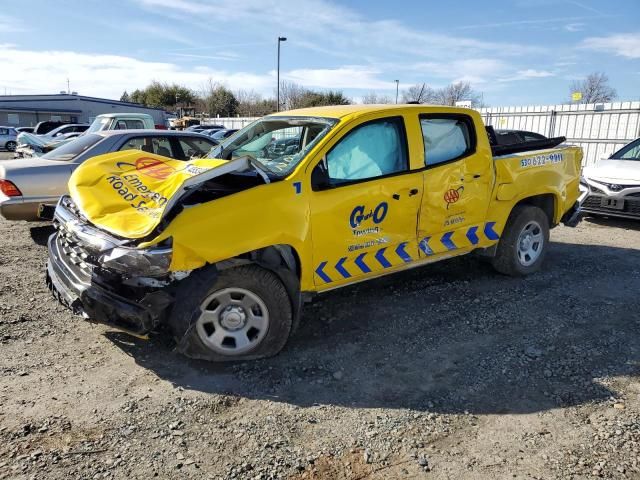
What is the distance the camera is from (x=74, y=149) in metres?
7.29

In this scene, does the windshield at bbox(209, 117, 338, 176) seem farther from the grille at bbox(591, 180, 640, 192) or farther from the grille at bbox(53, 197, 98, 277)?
the grille at bbox(591, 180, 640, 192)

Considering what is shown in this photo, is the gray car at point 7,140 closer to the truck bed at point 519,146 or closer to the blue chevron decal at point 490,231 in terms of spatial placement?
the truck bed at point 519,146

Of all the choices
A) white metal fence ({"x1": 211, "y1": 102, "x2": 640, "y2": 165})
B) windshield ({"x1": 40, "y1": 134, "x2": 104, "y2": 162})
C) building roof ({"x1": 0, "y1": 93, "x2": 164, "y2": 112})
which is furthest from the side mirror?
building roof ({"x1": 0, "y1": 93, "x2": 164, "y2": 112})

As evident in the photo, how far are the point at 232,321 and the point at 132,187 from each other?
1.41m

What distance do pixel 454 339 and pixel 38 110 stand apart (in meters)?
54.6

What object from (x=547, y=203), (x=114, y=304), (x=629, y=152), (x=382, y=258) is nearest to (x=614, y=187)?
(x=629, y=152)

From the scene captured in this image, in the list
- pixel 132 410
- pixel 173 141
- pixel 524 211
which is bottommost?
pixel 132 410

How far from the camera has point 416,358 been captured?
12.8 feet

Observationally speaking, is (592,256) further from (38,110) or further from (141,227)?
(38,110)

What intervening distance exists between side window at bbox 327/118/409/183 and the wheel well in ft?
7.53

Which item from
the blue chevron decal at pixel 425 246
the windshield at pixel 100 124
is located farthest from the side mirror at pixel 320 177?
the windshield at pixel 100 124

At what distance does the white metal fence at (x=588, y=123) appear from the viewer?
631 inches

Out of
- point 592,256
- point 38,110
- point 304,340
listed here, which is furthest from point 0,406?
point 38,110

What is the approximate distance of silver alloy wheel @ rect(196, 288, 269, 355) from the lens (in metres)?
3.56
